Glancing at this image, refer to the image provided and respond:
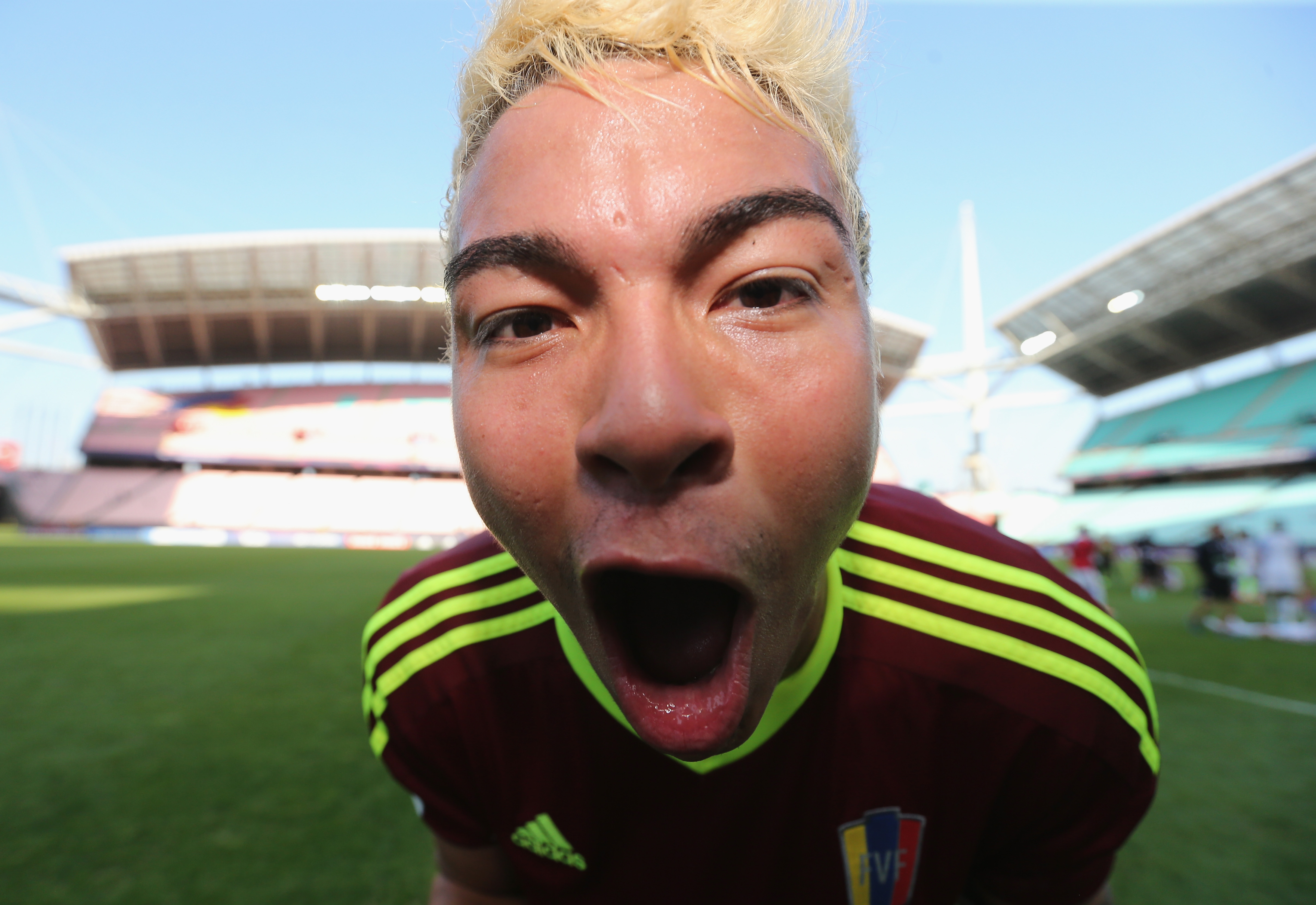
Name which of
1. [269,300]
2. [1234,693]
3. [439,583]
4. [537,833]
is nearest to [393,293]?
[269,300]

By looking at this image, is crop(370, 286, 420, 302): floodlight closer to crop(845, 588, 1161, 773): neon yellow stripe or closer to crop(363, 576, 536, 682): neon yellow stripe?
crop(363, 576, 536, 682): neon yellow stripe

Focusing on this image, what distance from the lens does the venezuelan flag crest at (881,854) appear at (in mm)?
1210

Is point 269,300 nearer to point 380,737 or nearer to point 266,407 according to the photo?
point 266,407

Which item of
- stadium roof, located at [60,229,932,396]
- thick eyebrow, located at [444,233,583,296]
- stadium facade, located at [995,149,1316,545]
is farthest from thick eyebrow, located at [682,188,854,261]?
stadium facade, located at [995,149,1316,545]

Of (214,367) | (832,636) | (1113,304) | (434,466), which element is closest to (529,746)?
(832,636)

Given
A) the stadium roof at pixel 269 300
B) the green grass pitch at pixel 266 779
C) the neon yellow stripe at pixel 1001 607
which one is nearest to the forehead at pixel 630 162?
the neon yellow stripe at pixel 1001 607

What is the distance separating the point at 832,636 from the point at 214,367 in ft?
151

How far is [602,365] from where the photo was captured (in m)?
0.73

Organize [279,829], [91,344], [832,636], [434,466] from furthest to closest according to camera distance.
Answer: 1. [434,466]
2. [91,344]
3. [279,829]
4. [832,636]

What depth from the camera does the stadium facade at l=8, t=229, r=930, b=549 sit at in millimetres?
28828

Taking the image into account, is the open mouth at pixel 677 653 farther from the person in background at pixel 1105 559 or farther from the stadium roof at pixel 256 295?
the stadium roof at pixel 256 295

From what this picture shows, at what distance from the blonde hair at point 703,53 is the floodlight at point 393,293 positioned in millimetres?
29474

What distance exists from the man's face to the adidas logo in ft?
2.38

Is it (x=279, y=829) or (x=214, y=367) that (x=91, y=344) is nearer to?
(x=214, y=367)
